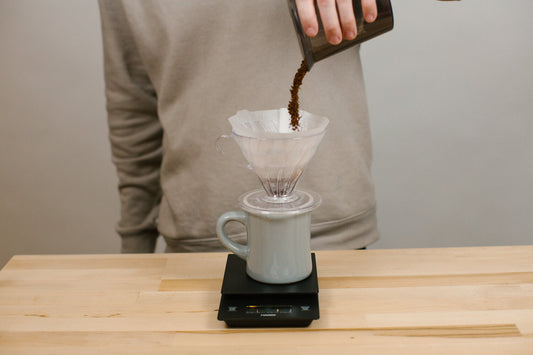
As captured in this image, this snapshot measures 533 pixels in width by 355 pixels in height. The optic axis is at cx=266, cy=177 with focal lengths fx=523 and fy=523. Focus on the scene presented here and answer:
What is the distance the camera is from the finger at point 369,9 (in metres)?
0.73

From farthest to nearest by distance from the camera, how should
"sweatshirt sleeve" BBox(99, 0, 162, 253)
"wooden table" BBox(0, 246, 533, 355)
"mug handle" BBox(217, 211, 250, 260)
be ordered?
"sweatshirt sleeve" BBox(99, 0, 162, 253), "mug handle" BBox(217, 211, 250, 260), "wooden table" BBox(0, 246, 533, 355)

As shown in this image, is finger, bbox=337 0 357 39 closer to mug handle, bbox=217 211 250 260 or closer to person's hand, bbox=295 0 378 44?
person's hand, bbox=295 0 378 44

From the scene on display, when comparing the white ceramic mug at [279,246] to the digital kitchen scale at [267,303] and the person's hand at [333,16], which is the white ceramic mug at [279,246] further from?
the person's hand at [333,16]

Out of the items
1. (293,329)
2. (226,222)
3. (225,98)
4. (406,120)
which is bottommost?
(406,120)

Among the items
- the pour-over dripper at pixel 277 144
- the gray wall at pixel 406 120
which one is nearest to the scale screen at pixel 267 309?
the pour-over dripper at pixel 277 144

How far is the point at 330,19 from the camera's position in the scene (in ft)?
2.37

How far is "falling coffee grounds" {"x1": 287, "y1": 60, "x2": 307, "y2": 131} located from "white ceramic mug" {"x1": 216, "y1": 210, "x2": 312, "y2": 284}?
0.44 feet

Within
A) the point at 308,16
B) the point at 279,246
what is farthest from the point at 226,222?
the point at 308,16

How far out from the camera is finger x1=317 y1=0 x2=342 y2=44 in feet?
2.36

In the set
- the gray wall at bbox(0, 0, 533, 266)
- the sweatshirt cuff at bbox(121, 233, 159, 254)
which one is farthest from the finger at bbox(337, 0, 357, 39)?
the gray wall at bbox(0, 0, 533, 266)

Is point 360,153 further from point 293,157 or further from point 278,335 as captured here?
point 278,335

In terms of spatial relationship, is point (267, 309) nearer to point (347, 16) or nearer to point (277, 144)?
point (277, 144)

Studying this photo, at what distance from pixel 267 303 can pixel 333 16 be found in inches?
16.5

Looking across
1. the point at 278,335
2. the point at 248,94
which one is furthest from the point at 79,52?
the point at 278,335
